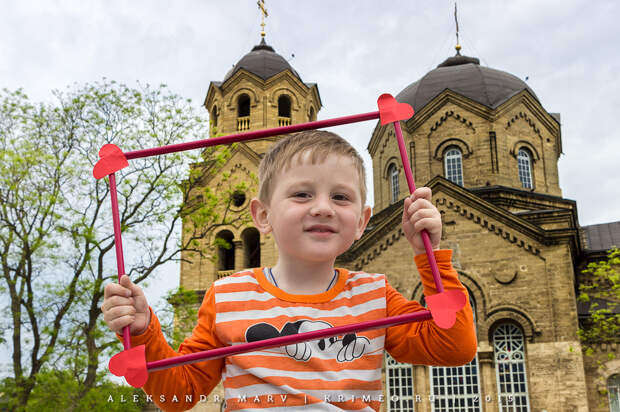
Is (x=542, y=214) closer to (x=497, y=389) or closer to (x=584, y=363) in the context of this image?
(x=584, y=363)

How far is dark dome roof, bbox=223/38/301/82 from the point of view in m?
29.9

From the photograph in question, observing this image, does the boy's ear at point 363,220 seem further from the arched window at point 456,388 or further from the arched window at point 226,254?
the arched window at point 226,254

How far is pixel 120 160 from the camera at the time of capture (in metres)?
2.52

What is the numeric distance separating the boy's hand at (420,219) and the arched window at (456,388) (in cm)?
1938

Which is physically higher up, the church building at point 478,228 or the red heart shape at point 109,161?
the church building at point 478,228

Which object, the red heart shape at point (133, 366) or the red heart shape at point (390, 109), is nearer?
the red heart shape at point (133, 366)

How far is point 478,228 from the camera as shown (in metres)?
22.9

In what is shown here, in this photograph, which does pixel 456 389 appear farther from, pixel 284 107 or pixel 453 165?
pixel 284 107

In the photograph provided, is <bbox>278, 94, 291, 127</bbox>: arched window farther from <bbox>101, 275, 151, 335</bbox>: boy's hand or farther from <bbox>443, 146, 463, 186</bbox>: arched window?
<bbox>101, 275, 151, 335</bbox>: boy's hand

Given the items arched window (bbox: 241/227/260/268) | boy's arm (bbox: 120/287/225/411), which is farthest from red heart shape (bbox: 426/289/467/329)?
arched window (bbox: 241/227/260/268)

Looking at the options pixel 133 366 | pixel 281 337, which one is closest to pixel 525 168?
pixel 281 337

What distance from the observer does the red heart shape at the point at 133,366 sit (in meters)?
2.18

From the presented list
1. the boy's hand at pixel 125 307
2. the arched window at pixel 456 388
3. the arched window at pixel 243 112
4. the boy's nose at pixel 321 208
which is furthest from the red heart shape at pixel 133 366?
the arched window at pixel 243 112

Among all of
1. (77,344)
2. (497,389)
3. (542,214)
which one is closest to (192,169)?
(77,344)
